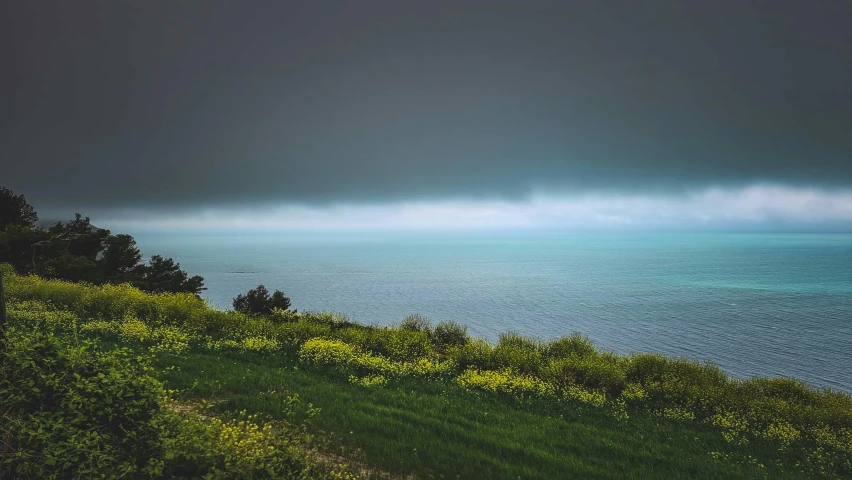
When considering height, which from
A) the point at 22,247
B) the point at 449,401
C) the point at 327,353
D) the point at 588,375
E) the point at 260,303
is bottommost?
the point at 260,303

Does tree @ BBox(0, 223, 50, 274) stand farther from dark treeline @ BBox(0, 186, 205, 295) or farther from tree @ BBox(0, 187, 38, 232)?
tree @ BBox(0, 187, 38, 232)

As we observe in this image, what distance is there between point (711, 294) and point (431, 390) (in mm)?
82078

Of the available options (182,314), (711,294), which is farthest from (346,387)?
(711,294)

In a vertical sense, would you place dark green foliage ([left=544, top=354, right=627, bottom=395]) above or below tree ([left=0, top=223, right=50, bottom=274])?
below

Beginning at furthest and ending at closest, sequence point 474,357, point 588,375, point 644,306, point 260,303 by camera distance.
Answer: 1. point 644,306
2. point 260,303
3. point 474,357
4. point 588,375

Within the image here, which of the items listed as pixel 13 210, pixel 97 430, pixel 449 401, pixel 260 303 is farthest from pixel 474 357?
pixel 13 210

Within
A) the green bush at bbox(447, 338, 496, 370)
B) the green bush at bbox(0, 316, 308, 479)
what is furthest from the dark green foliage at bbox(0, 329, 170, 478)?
the green bush at bbox(447, 338, 496, 370)

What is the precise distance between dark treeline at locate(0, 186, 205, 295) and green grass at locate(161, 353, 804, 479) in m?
27.2

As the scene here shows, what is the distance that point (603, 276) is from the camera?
115m

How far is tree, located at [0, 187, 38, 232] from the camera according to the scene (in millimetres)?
41156

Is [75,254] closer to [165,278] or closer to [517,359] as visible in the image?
[165,278]

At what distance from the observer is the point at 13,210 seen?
42.2 metres

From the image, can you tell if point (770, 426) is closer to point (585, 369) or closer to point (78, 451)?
point (585, 369)

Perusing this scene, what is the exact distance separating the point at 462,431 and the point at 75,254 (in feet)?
139
